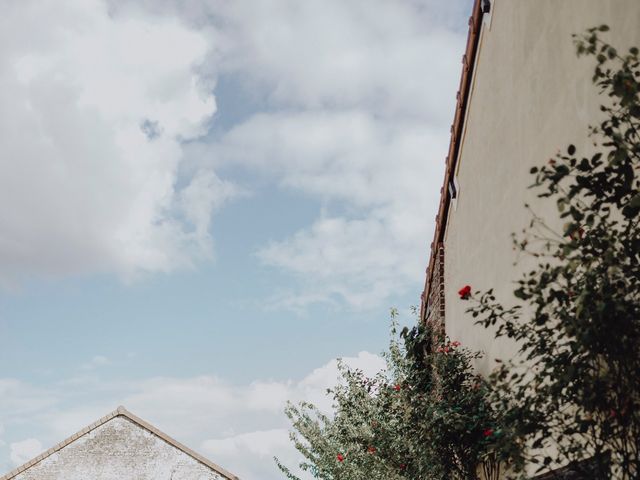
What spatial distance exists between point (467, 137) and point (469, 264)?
2.05 m

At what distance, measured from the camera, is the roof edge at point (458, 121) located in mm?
9711

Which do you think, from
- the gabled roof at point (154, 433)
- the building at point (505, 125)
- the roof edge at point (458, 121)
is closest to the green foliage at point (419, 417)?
the building at point (505, 125)

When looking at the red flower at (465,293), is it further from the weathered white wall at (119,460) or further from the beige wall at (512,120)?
the weathered white wall at (119,460)

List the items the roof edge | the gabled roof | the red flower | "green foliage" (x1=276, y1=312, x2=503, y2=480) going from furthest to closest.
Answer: the gabled roof, the roof edge, "green foliage" (x1=276, y1=312, x2=503, y2=480), the red flower

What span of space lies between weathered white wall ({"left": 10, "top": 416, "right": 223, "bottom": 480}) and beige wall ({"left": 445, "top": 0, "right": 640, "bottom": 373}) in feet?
36.8

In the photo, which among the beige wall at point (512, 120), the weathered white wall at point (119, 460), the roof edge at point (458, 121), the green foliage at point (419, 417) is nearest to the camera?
the beige wall at point (512, 120)

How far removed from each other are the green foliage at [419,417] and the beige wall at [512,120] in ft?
2.20

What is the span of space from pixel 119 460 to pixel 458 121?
14.4 m

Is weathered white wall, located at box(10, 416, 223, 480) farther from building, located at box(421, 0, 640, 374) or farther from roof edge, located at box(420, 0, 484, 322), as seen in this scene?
building, located at box(421, 0, 640, 374)

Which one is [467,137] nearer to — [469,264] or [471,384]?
[469,264]

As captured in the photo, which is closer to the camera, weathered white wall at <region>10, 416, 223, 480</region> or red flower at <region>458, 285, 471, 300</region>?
red flower at <region>458, 285, 471, 300</region>

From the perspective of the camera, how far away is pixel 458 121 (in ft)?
35.8

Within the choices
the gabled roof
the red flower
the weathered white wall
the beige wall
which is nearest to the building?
the beige wall

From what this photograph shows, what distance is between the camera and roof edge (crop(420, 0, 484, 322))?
971 centimetres
